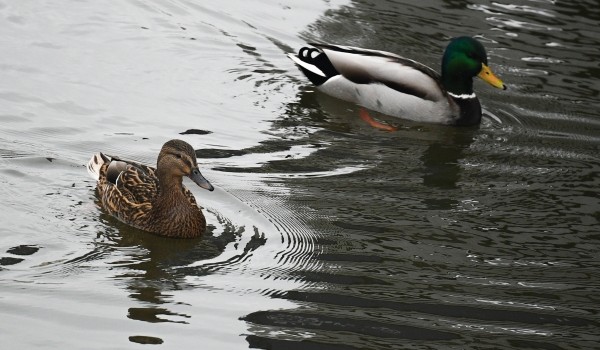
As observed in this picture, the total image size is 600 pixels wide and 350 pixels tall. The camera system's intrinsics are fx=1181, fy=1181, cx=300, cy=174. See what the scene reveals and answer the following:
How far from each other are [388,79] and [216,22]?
2.58 metres

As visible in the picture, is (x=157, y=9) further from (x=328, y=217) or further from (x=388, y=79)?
(x=328, y=217)

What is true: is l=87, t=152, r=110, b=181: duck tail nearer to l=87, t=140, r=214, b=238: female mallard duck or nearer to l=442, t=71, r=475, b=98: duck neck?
l=87, t=140, r=214, b=238: female mallard duck

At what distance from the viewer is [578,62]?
12.9 m

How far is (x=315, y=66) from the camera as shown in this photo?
12016mm

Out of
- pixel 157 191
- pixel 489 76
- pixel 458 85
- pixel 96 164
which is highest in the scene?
pixel 489 76

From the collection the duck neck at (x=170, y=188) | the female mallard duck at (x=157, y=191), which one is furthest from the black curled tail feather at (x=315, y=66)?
the duck neck at (x=170, y=188)

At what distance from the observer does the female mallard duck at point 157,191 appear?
803cm

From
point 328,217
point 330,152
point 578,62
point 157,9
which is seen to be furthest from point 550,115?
point 157,9

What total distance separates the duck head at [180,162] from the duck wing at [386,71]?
4059mm

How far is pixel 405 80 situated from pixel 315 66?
0.96m

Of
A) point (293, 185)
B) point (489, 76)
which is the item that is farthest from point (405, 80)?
point (293, 185)

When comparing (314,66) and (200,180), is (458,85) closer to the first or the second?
(314,66)

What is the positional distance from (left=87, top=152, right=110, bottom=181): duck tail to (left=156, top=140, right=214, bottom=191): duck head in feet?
2.46

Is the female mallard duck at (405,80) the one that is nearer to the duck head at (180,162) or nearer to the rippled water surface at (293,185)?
the rippled water surface at (293,185)
